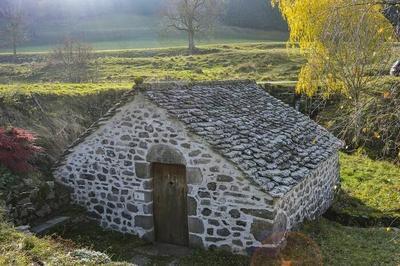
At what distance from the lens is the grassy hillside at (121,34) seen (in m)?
53.7

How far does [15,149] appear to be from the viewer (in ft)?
33.7

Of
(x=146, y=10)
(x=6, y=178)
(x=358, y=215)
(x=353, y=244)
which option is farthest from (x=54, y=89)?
(x=146, y=10)

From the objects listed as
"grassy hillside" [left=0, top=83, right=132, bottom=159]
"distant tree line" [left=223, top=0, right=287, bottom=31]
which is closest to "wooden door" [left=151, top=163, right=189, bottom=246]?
"grassy hillside" [left=0, top=83, right=132, bottom=159]

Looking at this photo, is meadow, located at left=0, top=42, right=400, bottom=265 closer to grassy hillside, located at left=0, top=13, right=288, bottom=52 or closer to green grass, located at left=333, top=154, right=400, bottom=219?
green grass, located at left=333, top=154, right=400, bottom=219

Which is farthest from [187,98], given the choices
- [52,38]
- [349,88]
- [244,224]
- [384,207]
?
[52,38]

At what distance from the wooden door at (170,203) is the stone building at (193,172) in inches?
0.9

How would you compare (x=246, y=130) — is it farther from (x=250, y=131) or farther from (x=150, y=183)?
(x=150, y=183)

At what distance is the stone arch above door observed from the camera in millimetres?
9734

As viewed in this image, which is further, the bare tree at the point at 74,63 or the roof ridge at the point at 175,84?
the bare tree at the point at 74,63

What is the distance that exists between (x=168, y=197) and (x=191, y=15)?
37.3m

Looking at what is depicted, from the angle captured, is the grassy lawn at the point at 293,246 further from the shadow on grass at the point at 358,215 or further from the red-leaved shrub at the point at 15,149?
the red-leaved shrub at the point at 15,149

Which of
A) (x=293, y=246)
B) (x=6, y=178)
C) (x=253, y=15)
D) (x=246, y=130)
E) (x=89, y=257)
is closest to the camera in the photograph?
(x=89, y=257)

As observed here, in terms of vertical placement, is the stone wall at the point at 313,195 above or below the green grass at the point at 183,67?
below

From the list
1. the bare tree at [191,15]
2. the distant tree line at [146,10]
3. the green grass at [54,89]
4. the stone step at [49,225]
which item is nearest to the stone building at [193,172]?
the stone step at [49,225]
